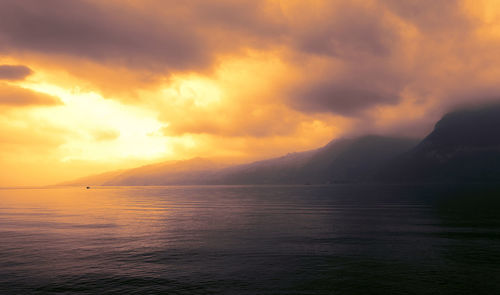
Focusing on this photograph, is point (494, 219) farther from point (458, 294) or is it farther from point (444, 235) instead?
point (458, 294)

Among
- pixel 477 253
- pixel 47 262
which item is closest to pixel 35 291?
pixel 47 262

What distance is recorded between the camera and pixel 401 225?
5575 cm

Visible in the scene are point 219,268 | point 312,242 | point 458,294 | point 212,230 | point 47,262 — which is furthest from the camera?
point 212,230

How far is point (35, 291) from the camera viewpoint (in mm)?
24641

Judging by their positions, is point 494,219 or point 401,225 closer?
point 401,225

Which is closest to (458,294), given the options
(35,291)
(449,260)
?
(449,260)

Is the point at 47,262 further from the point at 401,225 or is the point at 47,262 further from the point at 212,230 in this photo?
the point at 401,225

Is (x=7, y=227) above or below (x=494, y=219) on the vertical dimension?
above

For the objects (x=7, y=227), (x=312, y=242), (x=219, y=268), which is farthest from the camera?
(x=7, y=227)

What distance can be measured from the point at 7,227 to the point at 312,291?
5995 centimetres

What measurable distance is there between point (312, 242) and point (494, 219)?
4302 cm

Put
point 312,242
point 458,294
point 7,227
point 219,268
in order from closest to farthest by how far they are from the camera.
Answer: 1. point 458,294
2. point 219,268
3. point 312,242
4. point 7,227

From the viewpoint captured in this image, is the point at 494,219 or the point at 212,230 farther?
the point at 494,219

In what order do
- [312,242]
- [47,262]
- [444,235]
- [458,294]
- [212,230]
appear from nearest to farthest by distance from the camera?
[458,294] → [47,262] → [312,242] → [444,235] → [212,230]
